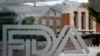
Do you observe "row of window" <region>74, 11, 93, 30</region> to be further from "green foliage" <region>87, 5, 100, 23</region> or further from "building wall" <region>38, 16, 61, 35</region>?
"building wall" <region>38, 16, 61, 35</region>

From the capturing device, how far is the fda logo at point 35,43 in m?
3.98

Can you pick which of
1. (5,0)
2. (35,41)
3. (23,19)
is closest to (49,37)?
(35,41)

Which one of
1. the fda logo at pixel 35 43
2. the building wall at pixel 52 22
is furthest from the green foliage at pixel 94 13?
the building wall at pixel 52 22

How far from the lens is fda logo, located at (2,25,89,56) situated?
3.98 metres

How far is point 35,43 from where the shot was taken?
4059 mm

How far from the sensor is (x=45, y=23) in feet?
13.3

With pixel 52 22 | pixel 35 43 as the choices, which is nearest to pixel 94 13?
pixel 52 22

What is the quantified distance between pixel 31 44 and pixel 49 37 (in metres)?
0.29

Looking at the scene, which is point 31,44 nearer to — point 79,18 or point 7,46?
point 7,46

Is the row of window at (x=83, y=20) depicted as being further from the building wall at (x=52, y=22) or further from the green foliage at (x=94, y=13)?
the building wall at (x=52, y=22)

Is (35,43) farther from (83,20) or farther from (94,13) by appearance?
(94,13)

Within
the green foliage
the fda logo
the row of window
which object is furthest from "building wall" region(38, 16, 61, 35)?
the green foliage

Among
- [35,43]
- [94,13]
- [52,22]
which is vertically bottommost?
[35,43]

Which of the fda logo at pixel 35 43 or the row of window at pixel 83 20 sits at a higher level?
the row of window at pixel 83 20
